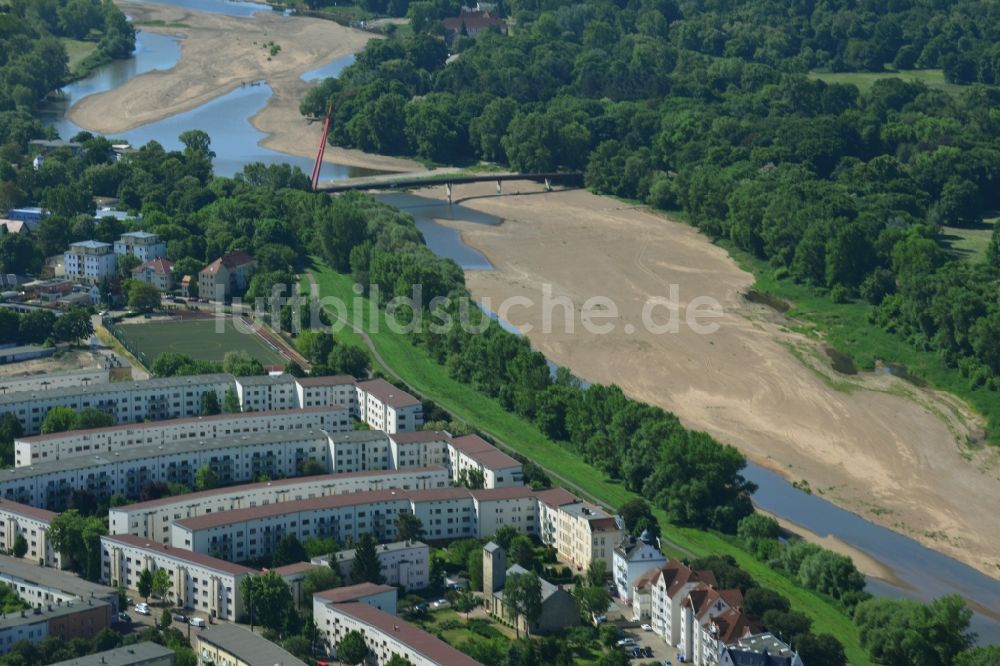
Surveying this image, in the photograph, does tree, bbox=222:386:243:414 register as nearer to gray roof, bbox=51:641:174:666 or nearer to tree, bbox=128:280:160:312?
tree, bbox=128:280:160:312

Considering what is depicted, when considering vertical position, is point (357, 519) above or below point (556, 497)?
below

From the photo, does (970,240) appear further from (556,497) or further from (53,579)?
(53,579)

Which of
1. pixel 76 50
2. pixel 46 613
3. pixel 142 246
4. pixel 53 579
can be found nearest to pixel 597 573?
pixel 53 579

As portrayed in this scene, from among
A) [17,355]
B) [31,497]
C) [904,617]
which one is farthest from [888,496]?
[17,355]

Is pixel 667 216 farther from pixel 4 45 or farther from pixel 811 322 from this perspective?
pixel 4 45

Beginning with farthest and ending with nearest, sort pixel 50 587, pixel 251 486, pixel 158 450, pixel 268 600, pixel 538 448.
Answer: pixel 538 448 < pixel 158 450 < pixel 251 486 < pixel 50 587 < pixel 268 600

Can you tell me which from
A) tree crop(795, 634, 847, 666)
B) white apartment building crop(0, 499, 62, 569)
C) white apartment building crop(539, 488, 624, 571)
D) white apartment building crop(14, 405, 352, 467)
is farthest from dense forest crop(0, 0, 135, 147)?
tree crop(795, 634, 847, 666)
